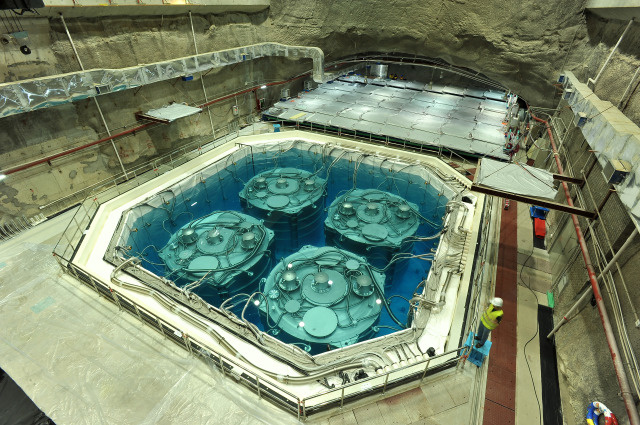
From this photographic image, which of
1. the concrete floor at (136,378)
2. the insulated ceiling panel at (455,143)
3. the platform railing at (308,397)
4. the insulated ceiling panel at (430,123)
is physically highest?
the insulated ceiling panel at (430,123)

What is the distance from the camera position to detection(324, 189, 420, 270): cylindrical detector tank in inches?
390

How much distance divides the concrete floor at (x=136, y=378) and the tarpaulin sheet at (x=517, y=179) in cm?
233

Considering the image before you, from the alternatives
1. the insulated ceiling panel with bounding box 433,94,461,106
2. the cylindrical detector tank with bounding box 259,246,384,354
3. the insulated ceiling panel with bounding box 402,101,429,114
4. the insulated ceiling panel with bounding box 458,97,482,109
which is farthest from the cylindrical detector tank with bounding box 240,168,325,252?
the insulated ceiling panel with bounding box 458,97,482,109

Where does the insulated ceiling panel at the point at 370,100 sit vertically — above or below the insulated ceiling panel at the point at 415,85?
below

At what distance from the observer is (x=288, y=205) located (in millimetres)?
11344

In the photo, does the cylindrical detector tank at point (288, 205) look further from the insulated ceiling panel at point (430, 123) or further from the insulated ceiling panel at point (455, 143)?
the insulated ceiling panel at point (430, 123)

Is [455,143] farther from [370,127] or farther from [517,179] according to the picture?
[517,179]

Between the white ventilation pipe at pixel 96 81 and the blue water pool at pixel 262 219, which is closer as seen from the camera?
the white ventilation pipe at pixel 96 81

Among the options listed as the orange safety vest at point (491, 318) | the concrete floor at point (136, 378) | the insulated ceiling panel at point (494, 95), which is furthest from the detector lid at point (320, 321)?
the insulated ceiling panel at point (494, 95)

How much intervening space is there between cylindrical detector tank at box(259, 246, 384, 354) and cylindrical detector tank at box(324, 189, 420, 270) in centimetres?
105

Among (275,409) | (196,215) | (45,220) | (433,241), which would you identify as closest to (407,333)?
(275,409)

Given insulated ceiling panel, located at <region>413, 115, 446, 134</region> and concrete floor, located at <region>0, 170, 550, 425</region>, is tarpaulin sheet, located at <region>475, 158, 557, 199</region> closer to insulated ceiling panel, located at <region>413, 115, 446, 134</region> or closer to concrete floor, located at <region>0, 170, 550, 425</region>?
concrete floor, located at <region>0, 170, 550, 425</region>

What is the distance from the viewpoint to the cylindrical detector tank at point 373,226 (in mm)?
9914

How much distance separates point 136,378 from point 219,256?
4.02 metres
